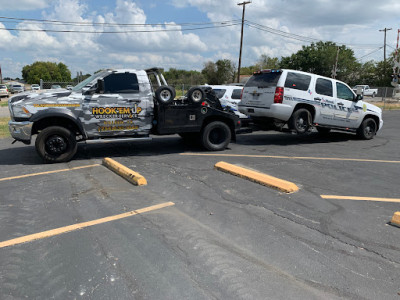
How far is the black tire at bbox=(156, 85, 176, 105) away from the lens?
762 centimetres

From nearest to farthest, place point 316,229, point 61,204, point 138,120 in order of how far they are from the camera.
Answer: point 316,229 → point 61,204 → point 138,120

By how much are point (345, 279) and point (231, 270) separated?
3.39 feet

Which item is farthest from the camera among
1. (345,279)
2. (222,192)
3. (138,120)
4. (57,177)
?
(138,120)

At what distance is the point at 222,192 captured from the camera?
5273mm

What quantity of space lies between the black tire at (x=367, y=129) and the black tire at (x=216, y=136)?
5247 mm

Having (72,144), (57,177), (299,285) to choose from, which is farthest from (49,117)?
(299,285)

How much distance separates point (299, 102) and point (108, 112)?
533 cm

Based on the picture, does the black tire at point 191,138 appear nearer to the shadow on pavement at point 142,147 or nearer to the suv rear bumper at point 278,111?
the shadow on pavement at point 142,147

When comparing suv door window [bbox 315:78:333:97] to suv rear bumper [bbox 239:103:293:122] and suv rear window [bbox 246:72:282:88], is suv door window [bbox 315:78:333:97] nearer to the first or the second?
suv rear bumper [bbox 239:103:293:122]

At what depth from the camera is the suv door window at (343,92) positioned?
10.1 meters

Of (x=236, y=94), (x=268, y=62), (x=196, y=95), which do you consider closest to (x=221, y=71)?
(x=268, y=62)

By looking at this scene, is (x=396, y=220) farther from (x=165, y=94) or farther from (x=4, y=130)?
(x=4, y=130)

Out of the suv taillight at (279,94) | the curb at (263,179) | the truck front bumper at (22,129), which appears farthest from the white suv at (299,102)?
the truck front bumper at (22,129)

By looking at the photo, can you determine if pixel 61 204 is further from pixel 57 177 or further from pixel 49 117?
pixel 49 117
